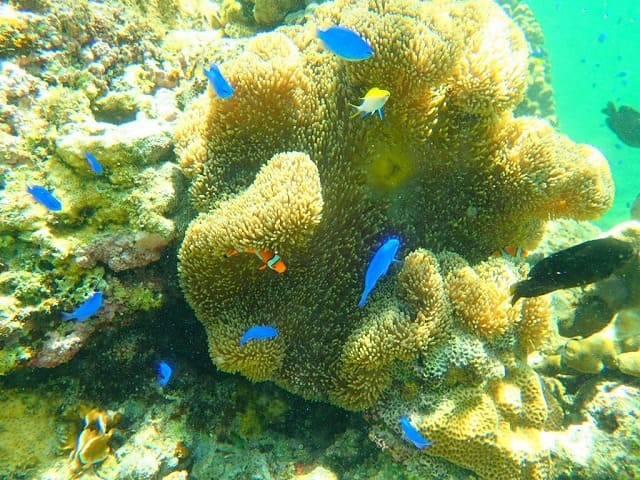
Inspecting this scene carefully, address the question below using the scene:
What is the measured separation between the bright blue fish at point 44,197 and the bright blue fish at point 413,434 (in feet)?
10.5

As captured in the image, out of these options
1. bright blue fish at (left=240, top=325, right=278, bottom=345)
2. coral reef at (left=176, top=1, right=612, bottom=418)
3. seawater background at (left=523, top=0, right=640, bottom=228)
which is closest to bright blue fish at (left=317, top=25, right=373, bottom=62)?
coral reef at (left=176, top=1, right=612, bottom=418)

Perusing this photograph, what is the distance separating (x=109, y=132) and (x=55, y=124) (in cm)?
56

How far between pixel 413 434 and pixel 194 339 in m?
2.20

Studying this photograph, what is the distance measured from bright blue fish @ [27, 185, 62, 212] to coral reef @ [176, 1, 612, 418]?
101cm

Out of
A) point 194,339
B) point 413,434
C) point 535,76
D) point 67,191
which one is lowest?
point 194,339

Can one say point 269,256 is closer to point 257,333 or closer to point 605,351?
point 257,333

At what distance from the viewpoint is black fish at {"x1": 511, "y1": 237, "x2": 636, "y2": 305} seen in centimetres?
298

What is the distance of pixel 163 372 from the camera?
317 cm

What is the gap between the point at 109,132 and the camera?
10.6 feet

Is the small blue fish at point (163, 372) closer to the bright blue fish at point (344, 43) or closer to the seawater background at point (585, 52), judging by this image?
the bright blue fish at point (344, 43)

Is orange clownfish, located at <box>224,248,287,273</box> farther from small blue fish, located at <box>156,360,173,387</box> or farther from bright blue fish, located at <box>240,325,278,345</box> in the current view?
small blue fish, located at <box>156,360,173,387</box>

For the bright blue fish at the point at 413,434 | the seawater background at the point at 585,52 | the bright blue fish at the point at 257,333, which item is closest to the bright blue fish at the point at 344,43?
the bright blue fish at the point at 257,333

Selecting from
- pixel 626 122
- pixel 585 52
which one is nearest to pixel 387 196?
pixel 626 122

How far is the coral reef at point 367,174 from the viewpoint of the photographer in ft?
9.78
